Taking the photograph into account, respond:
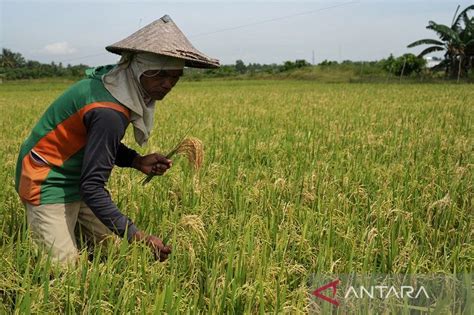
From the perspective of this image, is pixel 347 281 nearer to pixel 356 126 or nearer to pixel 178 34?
pixel 178 34

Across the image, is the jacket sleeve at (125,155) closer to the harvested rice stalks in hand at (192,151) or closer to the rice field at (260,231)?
the harvested rice stalks in hand at (192,151)

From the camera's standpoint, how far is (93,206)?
1.84m

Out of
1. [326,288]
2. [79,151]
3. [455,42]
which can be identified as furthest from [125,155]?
[455,42]

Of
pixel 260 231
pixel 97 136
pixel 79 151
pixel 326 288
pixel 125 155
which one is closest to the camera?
pixel 326 288

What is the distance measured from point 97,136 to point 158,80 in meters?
0.37

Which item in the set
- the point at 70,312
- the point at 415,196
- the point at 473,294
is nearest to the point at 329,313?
the point at 473,294

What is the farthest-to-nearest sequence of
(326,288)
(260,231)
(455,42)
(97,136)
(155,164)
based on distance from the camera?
(455,42) < (155,164) < (260,231) < (97,136) < (326,288)

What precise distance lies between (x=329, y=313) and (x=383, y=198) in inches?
51.6

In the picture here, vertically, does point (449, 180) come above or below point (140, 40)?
below

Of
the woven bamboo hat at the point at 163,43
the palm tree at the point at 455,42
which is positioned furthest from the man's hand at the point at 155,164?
the palm tree at the point at 455,42

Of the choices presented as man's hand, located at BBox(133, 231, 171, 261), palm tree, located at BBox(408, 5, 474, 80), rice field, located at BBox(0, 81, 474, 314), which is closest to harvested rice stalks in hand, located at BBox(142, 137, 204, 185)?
rice field, located at BBox(0, 81, 474, 314)

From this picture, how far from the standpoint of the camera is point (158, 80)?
198cm

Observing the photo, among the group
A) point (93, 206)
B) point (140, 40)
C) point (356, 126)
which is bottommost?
point (356, 126)

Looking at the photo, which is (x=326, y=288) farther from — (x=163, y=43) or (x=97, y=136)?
(x=163, y=43)
